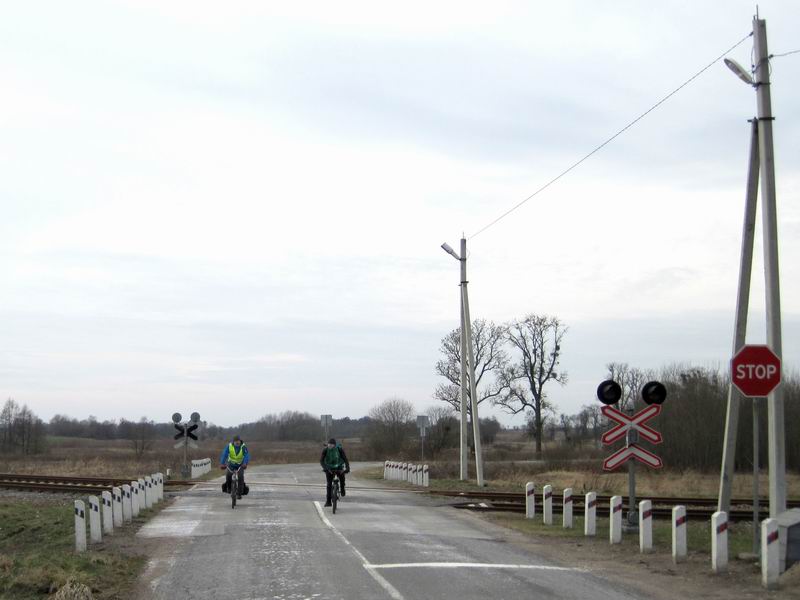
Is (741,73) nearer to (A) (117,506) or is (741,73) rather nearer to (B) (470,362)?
(A) (117,506)

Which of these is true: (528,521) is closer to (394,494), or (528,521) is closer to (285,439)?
(394,494)

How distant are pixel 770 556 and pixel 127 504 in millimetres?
12718

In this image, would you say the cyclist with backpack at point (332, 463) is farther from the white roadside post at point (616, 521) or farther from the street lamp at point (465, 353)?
the street lamp at point (465, 353)

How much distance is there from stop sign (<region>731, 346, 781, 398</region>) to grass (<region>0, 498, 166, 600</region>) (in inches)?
335

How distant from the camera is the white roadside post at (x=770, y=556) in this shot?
1106 cm

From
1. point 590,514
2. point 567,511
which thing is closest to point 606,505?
point 567,511

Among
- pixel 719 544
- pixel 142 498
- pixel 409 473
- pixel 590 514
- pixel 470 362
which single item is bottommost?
pixel 409 473

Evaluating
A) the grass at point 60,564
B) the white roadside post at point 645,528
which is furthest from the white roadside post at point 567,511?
the grass at point 60,564

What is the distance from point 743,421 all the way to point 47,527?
3644cm

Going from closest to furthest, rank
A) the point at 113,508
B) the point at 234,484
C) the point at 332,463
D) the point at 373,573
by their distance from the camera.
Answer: the point at 373,573
the point at 113,508
the point at 332,463
the point at 234,484

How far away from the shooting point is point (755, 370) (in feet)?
40.9

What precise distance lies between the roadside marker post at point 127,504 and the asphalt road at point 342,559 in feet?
2.00

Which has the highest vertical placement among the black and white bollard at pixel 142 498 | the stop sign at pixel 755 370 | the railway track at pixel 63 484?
the stop sign at pixel 755 370

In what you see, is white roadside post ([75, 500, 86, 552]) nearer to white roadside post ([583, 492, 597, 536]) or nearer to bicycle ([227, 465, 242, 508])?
bicycle ([227, 465, 242, 508])
